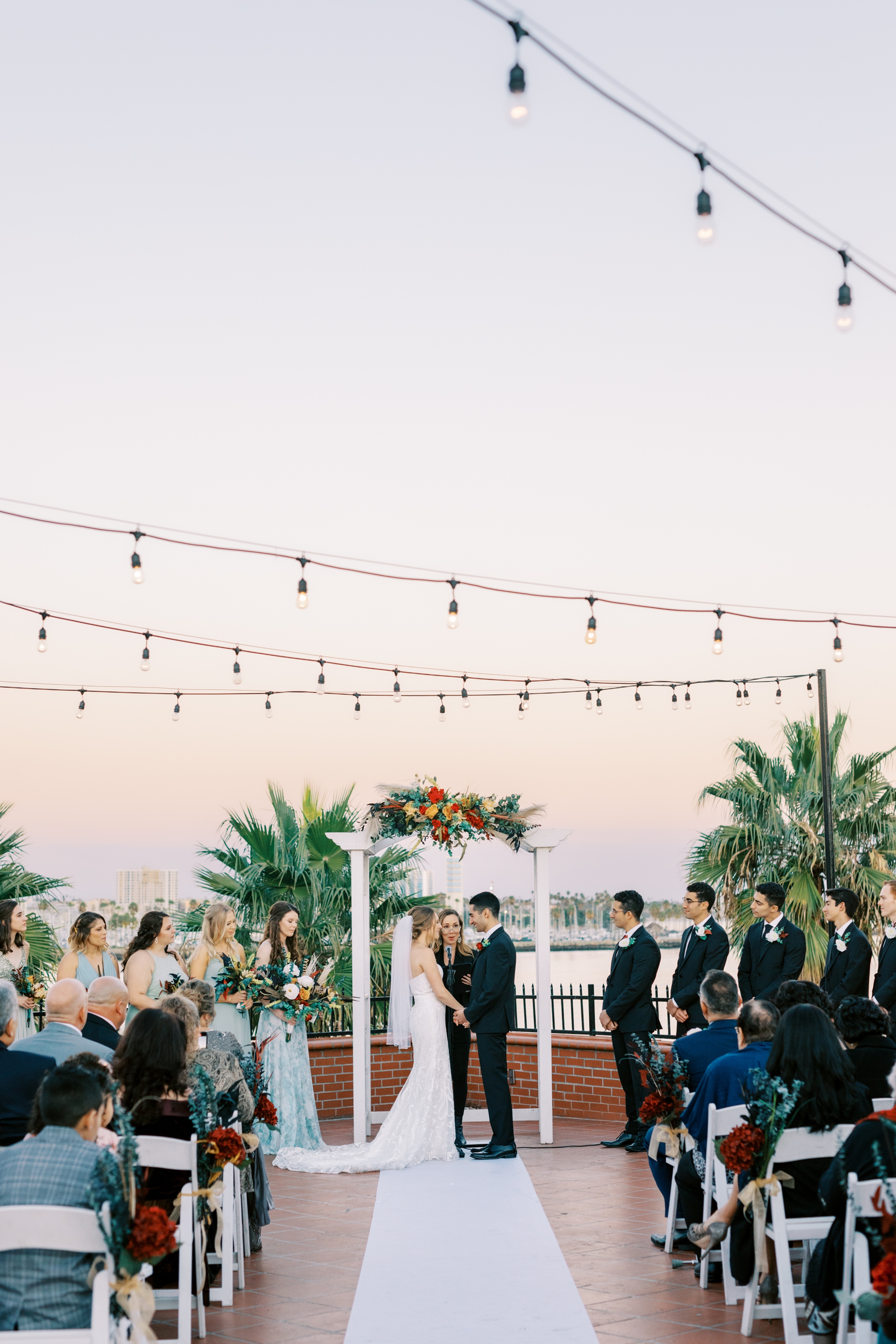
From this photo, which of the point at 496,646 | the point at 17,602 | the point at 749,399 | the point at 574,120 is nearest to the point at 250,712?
the point at 496,646

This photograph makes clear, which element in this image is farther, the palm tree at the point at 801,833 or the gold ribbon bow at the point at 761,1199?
the palm tree at the point at 801,833

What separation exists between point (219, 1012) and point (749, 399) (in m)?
6.36

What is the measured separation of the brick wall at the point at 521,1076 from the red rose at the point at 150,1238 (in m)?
7.12

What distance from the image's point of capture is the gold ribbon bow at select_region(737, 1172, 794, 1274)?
4523 mm

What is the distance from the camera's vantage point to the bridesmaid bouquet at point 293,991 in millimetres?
8664

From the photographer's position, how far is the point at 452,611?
30.2 feet

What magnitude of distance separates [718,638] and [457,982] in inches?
133

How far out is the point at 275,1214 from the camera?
7273 millimetres

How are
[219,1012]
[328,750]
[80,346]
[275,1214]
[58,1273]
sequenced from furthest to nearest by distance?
[328,750]
[80,346]
[219,1012]
[275,1214]
[58,1273]

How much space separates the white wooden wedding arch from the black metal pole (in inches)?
149

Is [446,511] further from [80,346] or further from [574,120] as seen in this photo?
[574,120]

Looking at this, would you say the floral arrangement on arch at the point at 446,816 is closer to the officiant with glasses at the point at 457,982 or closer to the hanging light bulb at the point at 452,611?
the officiant with glasses at the point at 457,982

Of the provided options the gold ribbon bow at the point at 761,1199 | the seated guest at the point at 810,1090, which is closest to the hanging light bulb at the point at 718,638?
the seated guest at the point at 810,1090

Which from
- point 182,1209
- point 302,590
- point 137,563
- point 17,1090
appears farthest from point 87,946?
point 182,1209
